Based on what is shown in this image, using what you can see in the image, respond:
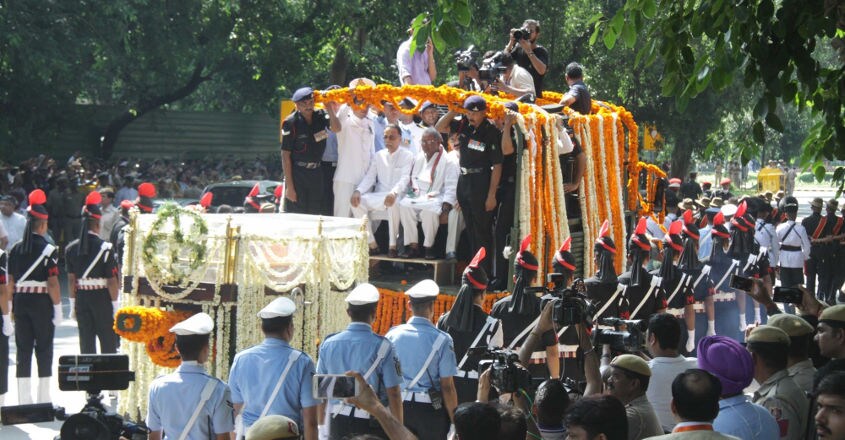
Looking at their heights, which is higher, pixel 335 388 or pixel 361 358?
pixel 335 388

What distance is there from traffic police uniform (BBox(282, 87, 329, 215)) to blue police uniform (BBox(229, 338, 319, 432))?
594cm

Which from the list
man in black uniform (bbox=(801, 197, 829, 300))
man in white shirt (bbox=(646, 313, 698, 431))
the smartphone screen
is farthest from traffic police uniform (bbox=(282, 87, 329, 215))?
man in black uniform (bbox=(801, 197, 829, 300))

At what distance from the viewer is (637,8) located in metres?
7.84

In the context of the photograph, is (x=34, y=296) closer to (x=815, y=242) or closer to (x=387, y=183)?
(x=387, y=183)

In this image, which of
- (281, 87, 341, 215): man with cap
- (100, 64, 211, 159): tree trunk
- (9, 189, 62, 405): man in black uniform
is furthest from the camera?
(100, 64, 211, 159): tree trunk

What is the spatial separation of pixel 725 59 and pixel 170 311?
17.6ft

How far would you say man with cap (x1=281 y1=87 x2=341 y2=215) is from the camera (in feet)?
42.3

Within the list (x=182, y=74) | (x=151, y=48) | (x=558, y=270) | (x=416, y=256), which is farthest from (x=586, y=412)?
(x=182, y=74)

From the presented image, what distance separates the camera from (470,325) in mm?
8828

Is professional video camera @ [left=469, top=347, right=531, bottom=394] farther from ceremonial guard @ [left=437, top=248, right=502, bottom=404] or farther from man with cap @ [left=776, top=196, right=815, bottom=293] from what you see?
man with cap @ [left=776, top=196, right=815, bottom=293]

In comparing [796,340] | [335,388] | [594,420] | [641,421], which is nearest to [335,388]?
[335,388]

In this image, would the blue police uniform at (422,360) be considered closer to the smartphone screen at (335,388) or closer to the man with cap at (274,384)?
the man with cap at (274,384)

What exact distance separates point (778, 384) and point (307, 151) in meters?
7.45

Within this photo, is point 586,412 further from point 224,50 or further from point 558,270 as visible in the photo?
point 224,50
